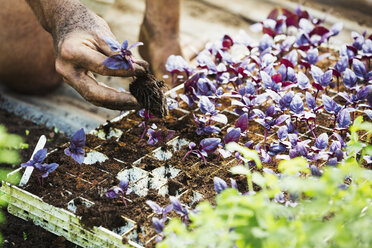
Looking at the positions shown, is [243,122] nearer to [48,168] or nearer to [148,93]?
[148,93]

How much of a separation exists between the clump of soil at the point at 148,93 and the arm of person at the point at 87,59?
42 mm

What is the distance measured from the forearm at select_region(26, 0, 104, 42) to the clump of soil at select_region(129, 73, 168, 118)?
259mm

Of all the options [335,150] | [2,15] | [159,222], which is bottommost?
[2,15]

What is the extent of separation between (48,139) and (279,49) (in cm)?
121

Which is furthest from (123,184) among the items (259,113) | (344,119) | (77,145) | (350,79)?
(350,79)

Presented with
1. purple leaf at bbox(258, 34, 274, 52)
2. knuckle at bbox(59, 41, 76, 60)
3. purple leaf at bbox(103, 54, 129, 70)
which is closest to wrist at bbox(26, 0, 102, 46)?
knuckle at bbox(59, 41, 76, 60)

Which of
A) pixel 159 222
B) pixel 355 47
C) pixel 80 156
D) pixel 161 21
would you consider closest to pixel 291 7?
pixel 161 21

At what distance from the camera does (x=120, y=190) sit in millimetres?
1583

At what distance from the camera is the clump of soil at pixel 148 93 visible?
5.78ft

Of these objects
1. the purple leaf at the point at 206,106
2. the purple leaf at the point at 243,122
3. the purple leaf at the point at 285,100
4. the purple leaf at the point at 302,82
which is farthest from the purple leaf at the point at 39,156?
the purple leaf at the point at 302,82

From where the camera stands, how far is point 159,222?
1.37 m

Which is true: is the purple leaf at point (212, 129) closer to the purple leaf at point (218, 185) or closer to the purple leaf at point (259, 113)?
the purple leaf at point (259, 113)

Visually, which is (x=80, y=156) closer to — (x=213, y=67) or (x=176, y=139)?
(x=176, y=139)

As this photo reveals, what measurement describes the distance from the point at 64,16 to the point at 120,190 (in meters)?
0.72
